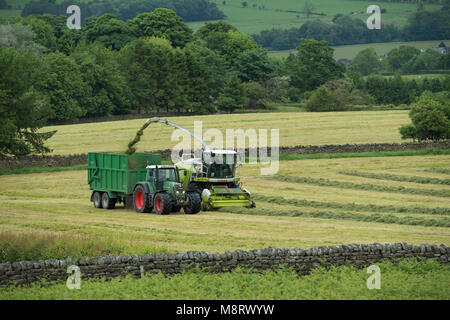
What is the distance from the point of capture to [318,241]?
23750 mm

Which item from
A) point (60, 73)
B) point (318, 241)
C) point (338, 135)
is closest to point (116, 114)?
point (60, 73)

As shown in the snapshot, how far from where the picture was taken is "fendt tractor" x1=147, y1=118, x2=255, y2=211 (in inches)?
1251

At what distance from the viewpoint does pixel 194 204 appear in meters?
31.1

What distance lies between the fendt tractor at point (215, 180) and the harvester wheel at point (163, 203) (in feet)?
5.26

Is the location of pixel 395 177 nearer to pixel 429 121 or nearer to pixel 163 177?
pixel 163 177

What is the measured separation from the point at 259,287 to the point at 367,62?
172944 millimetres

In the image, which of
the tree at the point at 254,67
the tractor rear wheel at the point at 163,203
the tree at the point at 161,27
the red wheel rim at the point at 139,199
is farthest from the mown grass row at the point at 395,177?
the tree at the point at 161,27

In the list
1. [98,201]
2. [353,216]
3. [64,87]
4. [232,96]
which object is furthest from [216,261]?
[232,96]

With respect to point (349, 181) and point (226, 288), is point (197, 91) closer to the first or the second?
point (349, 181)

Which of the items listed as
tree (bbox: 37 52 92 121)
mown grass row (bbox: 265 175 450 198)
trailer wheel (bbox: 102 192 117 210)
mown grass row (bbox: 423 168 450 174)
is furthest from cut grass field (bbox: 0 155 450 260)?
tree (bbox: 37 52 92 121)

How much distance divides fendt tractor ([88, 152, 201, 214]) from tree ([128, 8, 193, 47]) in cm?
10414

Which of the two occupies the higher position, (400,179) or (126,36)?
(126,36)

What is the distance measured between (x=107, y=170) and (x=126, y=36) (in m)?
99.3

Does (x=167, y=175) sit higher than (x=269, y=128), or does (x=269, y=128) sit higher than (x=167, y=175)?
(x=269, y=128)
